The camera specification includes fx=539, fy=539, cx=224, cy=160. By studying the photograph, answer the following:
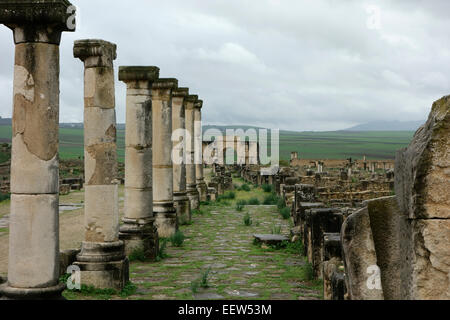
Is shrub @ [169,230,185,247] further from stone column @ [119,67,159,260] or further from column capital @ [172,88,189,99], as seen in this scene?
column capital @ [172,88,189,99]

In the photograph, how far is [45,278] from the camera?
611 centimetres

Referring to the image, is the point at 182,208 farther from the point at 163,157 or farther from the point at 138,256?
the point at 138,256

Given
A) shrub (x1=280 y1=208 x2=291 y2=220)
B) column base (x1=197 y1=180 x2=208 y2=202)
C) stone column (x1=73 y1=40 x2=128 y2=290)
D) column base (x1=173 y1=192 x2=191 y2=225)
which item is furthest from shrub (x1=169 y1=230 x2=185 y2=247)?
column base (x1=197 y1=180 x2=208 y2=202)

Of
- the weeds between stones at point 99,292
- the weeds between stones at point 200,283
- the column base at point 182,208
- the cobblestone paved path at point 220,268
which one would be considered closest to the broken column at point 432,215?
the cobblestone paved path at point 220,268

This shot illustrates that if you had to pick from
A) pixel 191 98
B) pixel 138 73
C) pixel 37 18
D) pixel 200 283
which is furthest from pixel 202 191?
pixel 37 18

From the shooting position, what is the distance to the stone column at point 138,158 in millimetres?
10961

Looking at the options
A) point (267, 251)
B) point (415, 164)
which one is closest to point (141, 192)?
point (267, 251)

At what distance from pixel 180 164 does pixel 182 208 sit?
4.57 feet

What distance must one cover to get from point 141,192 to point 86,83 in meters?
3.43

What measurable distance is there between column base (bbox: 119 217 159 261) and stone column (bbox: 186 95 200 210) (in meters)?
8.38

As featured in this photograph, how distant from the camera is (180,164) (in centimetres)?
1681

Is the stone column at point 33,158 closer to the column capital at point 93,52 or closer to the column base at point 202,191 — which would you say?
the column capital at point 93,52

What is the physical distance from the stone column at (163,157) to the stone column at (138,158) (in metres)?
2.62

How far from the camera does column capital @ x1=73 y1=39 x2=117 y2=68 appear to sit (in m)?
8.42
